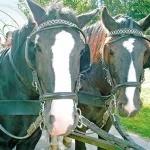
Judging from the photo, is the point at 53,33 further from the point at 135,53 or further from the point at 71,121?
the point at 135,53

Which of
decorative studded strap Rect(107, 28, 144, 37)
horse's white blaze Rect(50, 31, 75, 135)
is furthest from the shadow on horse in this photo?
decorative studded strap Rect(107, 28, 144, 37)

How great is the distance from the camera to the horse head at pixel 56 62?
1935 mm

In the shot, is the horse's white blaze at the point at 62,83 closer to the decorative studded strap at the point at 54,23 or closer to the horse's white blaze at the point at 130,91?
the decorative studded strap at the point at 54,23

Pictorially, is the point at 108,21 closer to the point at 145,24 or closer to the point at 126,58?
the point at 145,24

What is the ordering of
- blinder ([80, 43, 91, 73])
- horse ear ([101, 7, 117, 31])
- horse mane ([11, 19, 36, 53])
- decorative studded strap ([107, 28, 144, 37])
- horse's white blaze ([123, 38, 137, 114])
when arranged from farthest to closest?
horse ear ([101, 7, 117, 31])
decorative studded strap ([107, 28, 144, 37])
horse's white blaze ([123, 38, 137, 114])
horse mane ([11, 19, 36, 53])
blinder ([80, 43, 91, 73])

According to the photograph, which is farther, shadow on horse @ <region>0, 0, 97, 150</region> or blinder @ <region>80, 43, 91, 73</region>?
blinder @ <region>80, 43, 91, 73</region>

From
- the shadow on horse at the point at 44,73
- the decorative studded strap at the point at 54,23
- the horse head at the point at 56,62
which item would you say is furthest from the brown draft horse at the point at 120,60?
the decorative studded strap at the point at 54,23

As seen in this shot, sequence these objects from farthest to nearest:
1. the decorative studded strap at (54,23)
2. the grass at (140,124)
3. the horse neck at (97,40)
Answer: the grass at (140,124) < the horse neck at (97,40) < the decorative studded strap at (54,23)

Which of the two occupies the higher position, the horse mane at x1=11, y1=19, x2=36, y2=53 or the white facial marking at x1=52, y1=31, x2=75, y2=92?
the horse mane at x1=11, y1=19, x2=36, y2=53

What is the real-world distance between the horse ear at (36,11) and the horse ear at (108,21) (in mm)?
929

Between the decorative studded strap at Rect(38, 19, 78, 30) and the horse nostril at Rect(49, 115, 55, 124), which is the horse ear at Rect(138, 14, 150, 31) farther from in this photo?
the horse nostril at Rect(49, 115, 55, 124)

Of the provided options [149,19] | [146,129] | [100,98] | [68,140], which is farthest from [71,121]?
[146,129]

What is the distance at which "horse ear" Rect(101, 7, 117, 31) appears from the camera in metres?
3.02

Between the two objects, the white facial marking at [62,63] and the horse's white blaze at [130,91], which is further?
the horse's white blaze at [130,91]
